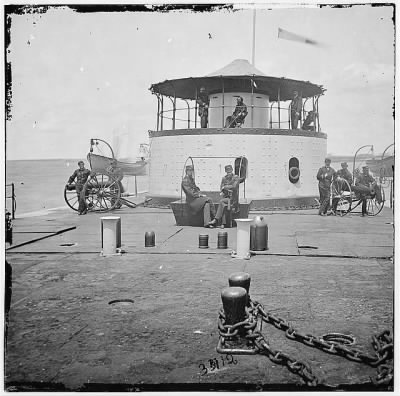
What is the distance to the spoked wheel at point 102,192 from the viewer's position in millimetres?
17359

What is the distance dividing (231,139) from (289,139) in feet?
8.06

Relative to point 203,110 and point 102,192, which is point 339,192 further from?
point 102,192

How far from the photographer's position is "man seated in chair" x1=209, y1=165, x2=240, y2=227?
41.8 ft

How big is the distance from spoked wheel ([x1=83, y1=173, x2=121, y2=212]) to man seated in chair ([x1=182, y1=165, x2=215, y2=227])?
5272 millimetres

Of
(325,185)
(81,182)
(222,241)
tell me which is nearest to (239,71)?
(325,185)

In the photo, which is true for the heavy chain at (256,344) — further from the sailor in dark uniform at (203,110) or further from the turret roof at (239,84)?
the sailor in dark uniform at (203,110)

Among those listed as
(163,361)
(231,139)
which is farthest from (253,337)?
(231,139)

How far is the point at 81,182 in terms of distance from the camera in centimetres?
1702

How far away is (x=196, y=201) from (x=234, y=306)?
8869 millimetres

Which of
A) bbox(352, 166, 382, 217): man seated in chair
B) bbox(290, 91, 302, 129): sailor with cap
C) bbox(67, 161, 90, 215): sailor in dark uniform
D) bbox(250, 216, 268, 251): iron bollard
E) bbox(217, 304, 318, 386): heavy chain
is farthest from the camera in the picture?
bbox(290, 91, 302, 129): sailor with cap

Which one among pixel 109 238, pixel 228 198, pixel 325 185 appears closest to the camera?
pixel 109 238

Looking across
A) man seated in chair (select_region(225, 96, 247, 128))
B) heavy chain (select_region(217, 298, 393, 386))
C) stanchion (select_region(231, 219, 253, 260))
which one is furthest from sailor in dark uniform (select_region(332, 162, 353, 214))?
heavy chain (select_region(217, 298, 393, 386))

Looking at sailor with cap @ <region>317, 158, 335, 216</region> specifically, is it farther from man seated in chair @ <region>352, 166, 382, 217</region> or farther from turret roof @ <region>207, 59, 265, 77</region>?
turret roof @ <region>207, 59, 265, 77</region>

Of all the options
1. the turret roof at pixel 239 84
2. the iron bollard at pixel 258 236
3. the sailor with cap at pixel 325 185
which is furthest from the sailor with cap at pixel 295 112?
the iron bollard at pixel 258 236
